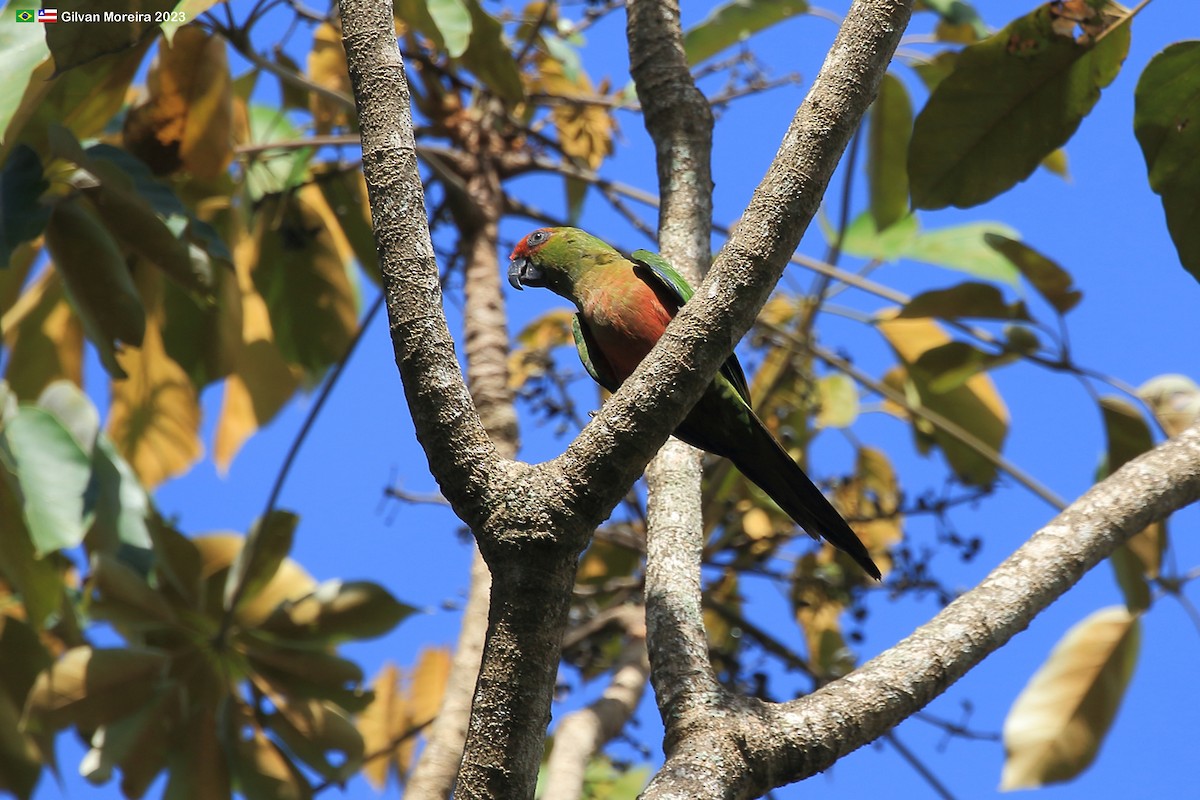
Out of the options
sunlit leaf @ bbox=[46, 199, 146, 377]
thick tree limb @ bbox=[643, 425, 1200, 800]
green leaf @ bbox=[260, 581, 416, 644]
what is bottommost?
thick tree limb @ bbox=[643, 425, 1200, 800]

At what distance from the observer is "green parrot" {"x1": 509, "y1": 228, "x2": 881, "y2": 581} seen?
2.69 meters

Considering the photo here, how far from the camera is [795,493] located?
2754 mm

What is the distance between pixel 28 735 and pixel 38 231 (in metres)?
1.63

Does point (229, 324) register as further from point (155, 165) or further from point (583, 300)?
point (583, 300)

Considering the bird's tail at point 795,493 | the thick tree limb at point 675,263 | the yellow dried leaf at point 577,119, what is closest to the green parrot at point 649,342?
the bird's tail at point 795,493

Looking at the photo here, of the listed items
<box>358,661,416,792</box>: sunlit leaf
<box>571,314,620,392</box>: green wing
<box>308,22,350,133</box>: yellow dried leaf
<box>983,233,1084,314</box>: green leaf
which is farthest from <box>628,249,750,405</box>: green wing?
<box>358,661,416,792</box>: sunlit leaf

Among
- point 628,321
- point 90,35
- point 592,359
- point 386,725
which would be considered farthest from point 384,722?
point 90,35

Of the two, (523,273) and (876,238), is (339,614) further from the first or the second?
(876,238)

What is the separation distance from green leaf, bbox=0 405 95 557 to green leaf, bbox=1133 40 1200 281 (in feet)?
9.12

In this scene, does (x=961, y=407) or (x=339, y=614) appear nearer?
(x=339, y=614)

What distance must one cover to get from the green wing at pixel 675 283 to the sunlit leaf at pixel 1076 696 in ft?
4.43

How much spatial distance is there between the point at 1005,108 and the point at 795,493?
3.57ft

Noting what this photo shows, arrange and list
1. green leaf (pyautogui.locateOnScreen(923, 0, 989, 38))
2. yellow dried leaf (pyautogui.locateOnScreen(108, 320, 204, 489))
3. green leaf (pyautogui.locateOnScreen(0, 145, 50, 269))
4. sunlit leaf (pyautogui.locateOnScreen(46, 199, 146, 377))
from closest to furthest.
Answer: green leaf (pyautogui.locateOnScreen(0, 145, 50, 269)) → sunlit leaf (pyautogui.locateOnScreen(46, 199, 146, 377)) → green leaf (pyautogui.locateOnScreen(923, 0, 989, 38)) → yellow dried leaf (pyautogui.locateOnScreen(108, 320, 204, 489))

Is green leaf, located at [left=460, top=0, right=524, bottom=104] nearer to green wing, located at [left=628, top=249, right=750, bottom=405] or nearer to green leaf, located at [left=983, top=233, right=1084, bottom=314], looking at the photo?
green wing, located at [left=628, top=249, right=750, bottom=405]
